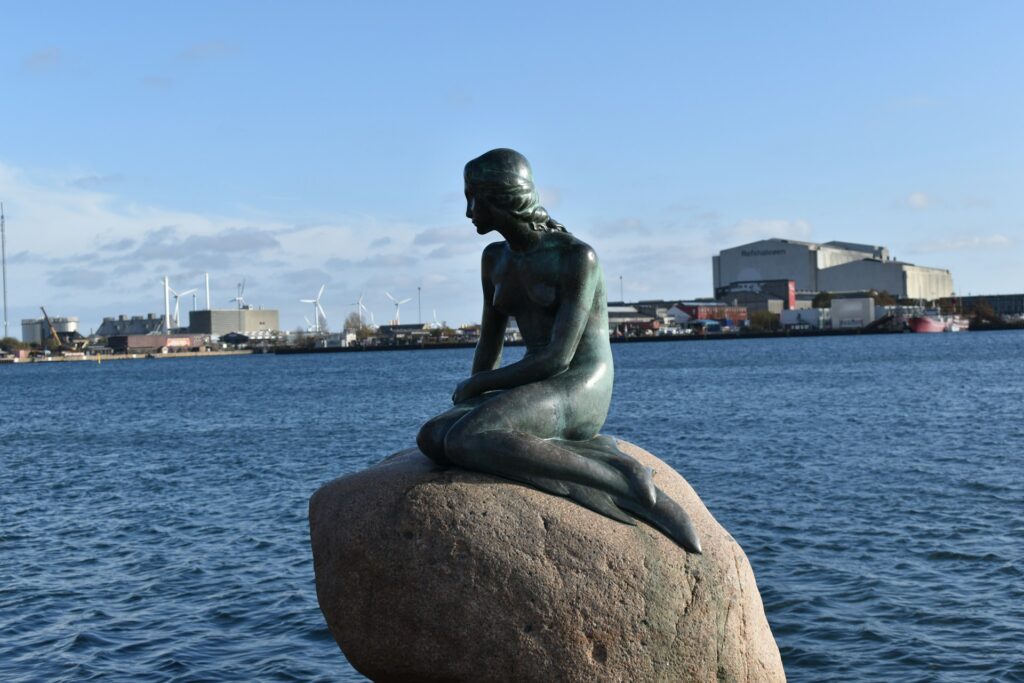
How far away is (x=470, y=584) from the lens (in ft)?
24.5

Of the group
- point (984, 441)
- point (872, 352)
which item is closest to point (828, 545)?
point (984, 441)

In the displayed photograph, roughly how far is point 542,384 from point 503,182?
143 cm

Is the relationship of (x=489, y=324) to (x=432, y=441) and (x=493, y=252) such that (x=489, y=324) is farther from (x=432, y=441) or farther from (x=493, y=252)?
(x=432, y=441)

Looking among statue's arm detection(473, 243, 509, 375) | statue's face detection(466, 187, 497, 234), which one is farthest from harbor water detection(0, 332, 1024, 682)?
statue's face detection(466, 187, 497, 234)

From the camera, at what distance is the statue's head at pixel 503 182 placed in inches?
326

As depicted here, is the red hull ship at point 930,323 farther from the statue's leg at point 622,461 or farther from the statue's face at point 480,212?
the statue's face at point 480,212

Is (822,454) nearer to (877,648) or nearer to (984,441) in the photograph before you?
(984,441)

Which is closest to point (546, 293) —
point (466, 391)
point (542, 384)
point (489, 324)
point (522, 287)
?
point (522, 287)

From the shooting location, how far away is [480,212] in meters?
8.42

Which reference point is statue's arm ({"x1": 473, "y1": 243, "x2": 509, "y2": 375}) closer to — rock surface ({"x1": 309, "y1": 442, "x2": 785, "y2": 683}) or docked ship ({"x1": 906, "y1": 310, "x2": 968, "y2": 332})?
rock surface ({"x1": 309, "y1": 442, "x2": 785, "y2": 683})

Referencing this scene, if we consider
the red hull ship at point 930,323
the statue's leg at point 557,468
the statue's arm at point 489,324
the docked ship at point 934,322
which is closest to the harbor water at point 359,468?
the statue's arm at point 489,324

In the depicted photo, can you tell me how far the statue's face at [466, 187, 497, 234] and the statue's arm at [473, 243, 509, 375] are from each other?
40cm

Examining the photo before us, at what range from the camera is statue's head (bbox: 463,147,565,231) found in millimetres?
8289

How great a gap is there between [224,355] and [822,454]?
179331 mm
